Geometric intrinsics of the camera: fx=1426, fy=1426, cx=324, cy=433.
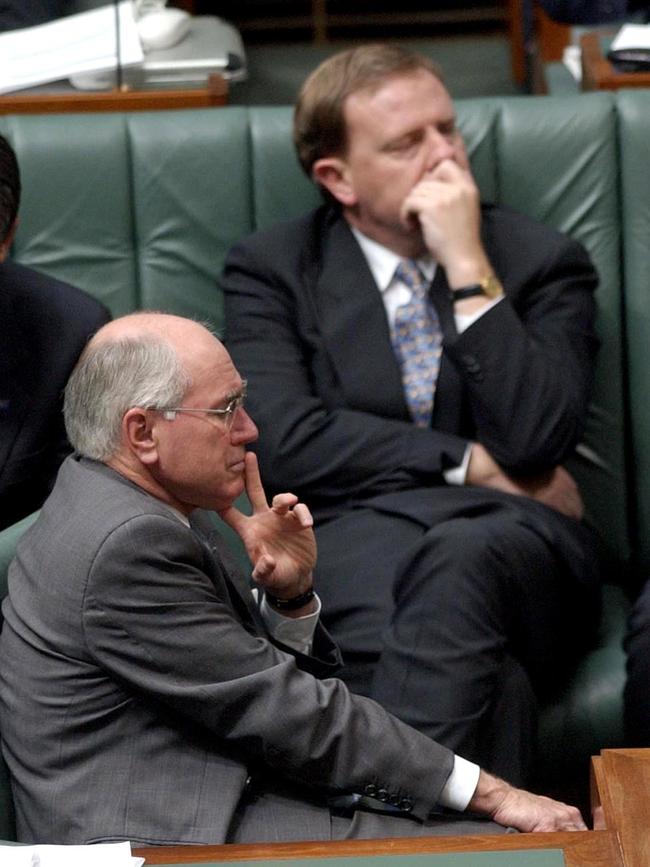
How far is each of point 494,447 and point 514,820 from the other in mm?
825

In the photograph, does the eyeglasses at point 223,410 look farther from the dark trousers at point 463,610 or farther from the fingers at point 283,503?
the dark trousers at point 463,610

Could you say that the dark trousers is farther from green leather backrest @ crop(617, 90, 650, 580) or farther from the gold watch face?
the gold watch face

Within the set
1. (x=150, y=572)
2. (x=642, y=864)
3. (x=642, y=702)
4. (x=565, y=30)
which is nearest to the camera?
(x=642, y=864)

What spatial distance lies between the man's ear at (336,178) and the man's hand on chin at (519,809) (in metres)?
1.19

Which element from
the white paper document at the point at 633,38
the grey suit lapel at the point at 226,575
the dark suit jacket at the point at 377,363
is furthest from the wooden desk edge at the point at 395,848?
the white paper document at the point at 633,38

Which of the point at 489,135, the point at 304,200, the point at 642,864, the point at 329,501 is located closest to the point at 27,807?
the point at 642,864

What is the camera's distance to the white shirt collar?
247cm

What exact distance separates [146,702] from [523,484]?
3.18 ft

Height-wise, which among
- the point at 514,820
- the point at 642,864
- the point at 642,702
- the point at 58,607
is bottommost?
the point at 642,702

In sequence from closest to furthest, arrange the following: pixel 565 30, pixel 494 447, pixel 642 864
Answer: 1. pixel 642 864
2. pixel 494 447
3. pixel 565 30

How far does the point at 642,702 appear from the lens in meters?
2.06

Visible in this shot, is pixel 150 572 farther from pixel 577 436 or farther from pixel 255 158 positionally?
pixel 255 158

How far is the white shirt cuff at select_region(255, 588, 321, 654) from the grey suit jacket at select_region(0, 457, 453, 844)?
23cm

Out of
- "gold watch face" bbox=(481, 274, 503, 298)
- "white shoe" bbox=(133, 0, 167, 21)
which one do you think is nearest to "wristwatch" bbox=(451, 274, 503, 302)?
"gold watch face" bbox=(481, 274, 503, 298)
